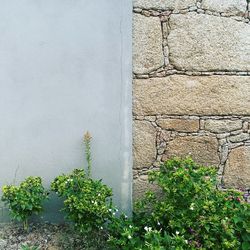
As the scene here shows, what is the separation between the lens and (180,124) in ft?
10.3

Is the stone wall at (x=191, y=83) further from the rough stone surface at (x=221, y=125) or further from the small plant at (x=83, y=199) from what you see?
the small plant at (x=83, y=199)

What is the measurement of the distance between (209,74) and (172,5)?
0.57m

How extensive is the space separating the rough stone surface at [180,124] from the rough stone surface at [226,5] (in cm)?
84

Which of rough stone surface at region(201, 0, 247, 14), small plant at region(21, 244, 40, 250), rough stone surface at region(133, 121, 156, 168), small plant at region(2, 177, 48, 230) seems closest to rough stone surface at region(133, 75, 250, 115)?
rough stone surface at region(133, 121, 156, 168)

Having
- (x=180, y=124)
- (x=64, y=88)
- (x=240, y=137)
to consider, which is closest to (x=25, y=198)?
(x=64, y=88)

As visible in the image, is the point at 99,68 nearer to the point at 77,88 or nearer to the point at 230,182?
the point at 77,88

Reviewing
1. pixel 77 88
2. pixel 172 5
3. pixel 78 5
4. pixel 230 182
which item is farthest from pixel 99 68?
pixel 230 182

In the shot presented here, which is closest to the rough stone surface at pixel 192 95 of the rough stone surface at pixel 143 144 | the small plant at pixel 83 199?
the rough stone surface at pixel 143 144

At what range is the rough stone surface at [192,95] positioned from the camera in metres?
3.11

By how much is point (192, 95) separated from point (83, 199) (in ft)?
3.63

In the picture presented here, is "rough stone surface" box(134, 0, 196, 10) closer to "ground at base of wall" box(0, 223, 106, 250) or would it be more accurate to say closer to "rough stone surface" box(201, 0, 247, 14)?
"rough stone surface" box(201, 0, 247, 14)

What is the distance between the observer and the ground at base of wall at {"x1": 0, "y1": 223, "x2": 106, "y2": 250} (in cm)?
296

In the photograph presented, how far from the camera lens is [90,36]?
303cm

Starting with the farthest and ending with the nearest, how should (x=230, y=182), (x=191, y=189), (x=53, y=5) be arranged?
(x=230, y=182), (x=53, y=5), (x=191, y=189)
